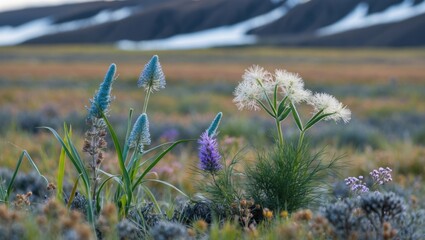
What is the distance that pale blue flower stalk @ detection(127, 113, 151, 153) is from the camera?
2741 mm

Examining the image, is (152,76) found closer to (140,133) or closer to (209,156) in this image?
(140,133)

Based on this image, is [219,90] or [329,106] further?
[219,90]

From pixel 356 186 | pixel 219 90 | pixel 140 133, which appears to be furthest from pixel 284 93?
pixel 219 90

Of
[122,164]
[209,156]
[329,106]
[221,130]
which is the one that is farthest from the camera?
[221,130]

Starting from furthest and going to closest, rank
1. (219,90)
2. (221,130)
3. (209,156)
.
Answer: (219,90) < (221,130) < (209,156)

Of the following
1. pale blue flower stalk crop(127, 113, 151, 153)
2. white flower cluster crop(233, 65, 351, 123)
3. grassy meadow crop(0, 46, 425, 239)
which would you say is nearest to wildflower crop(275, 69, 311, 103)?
white flower cluster crop(233, 65, 351, 123)

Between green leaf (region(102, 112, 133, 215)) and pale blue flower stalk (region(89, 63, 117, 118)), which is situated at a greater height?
pale blue flower stalk (region(89, 63, 117, 118))

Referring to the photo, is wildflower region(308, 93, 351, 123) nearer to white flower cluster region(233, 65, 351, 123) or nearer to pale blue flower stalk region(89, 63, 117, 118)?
white flower cluster region(233, 65, 351, 123)

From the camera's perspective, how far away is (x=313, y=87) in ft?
90.8

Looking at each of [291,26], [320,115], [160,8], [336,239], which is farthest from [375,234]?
[291,26]

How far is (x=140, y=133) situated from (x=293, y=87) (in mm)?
707

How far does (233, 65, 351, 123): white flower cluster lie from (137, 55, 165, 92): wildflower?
1.19ft

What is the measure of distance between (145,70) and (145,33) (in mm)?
81838

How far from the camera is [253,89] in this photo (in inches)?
115
